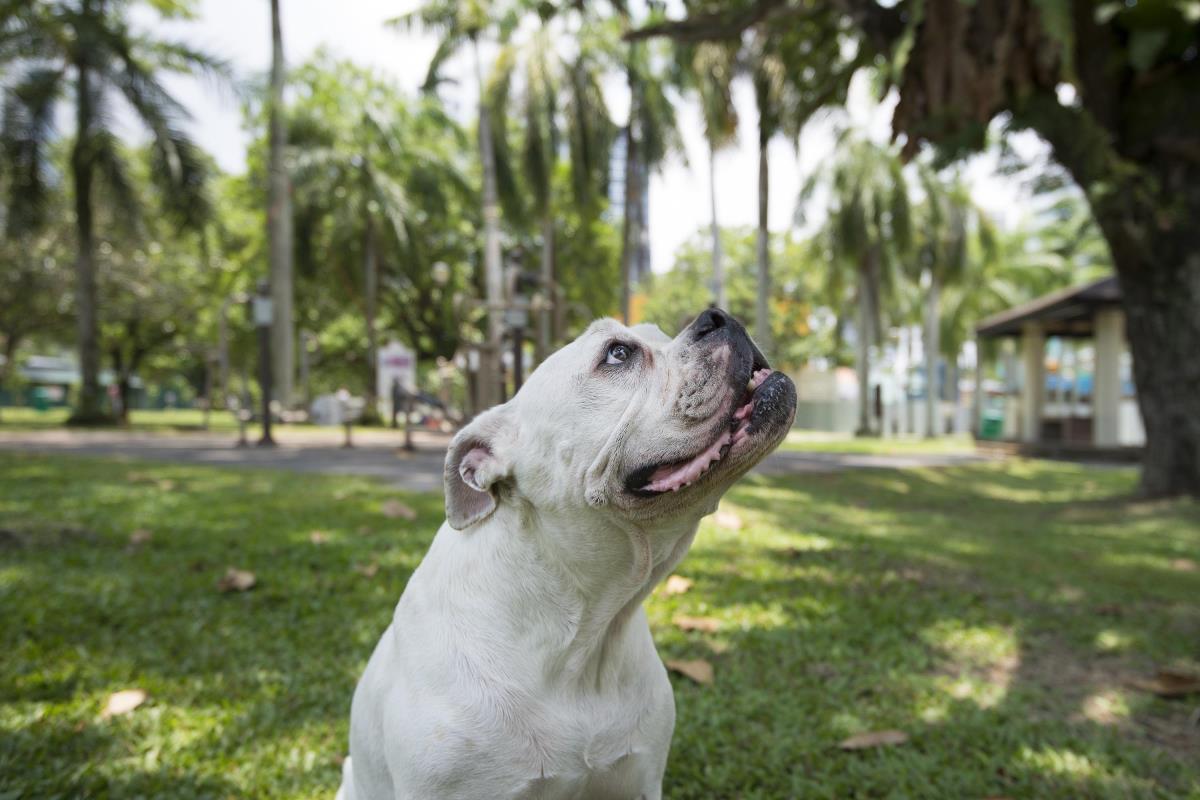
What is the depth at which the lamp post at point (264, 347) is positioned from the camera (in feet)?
43.7

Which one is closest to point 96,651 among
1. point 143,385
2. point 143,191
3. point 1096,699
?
point 1096,699

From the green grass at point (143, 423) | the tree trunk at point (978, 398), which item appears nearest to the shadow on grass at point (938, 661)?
the green grass at point (143, 423)

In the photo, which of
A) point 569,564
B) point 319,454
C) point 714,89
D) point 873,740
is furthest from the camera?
point 714,89

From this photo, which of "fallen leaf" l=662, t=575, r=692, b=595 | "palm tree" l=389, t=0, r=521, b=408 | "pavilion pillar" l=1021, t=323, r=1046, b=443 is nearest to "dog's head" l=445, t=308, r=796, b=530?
"fallen leaf" l=662, t=575, r=692, b=595

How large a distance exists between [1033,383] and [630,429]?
21.3 metres

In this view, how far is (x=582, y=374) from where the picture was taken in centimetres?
171

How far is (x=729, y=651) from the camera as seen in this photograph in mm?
3619

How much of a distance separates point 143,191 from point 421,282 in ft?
31.5

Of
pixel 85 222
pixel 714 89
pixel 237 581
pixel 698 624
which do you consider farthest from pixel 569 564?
pixel 85 222

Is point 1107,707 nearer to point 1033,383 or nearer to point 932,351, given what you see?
point 1033,383

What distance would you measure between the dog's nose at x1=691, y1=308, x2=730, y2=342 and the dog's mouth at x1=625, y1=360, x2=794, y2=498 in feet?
0.58

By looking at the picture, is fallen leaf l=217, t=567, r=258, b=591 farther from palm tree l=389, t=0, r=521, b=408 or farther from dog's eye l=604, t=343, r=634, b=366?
palm tree l=389, t=0, r=521, b=408

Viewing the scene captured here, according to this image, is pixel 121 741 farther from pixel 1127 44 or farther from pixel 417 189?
pixel 417 189

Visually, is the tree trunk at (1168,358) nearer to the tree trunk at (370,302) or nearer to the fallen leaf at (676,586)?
the fallen leaf at (676,586)
